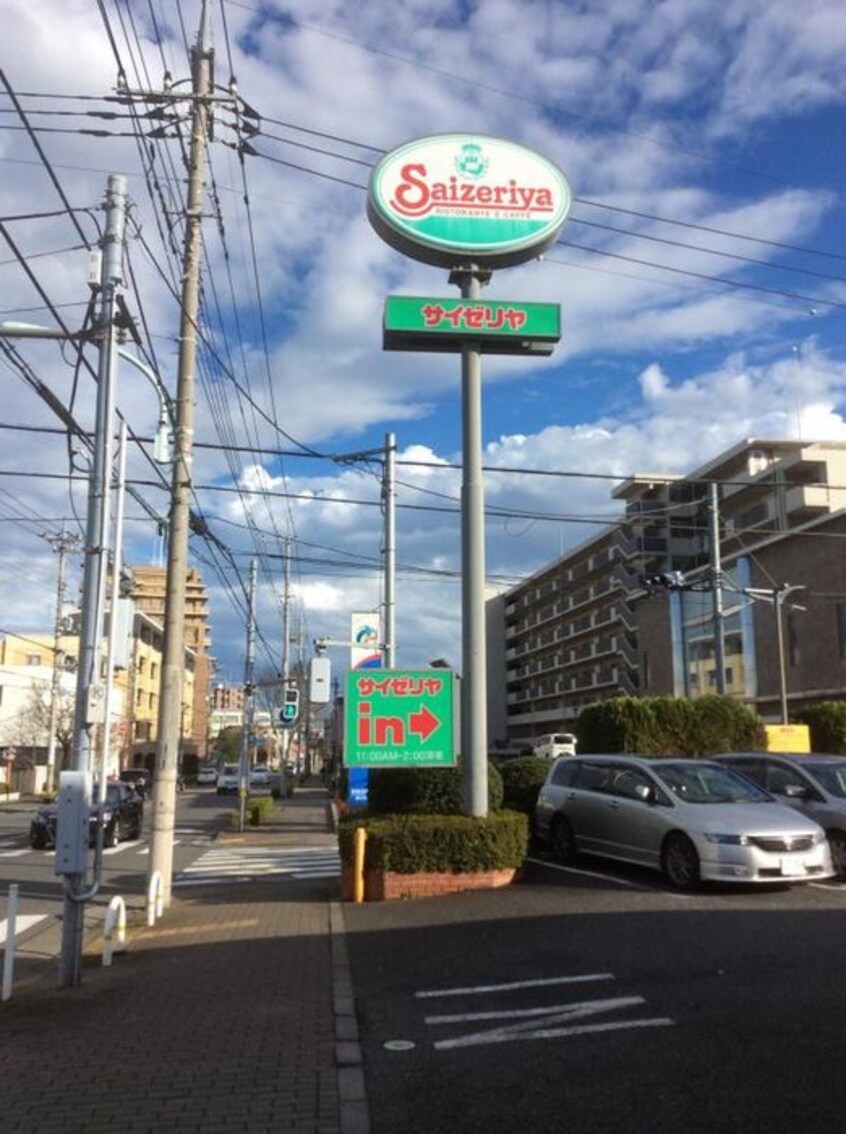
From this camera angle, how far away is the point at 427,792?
45.8 feet

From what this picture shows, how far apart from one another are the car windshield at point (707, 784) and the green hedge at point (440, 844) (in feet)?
6.56

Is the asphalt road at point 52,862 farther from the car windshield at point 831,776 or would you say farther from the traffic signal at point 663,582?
the traffic signal at point 663,582

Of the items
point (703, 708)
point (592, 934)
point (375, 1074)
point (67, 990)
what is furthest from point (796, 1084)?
point (703, 708)

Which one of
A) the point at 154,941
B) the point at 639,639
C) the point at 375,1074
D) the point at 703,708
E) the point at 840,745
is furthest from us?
the point at 639,639

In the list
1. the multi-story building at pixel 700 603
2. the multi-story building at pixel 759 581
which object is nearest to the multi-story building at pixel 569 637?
the multi-story building at pixel 700 603

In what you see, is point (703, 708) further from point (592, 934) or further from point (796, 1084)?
point (796, 1084)

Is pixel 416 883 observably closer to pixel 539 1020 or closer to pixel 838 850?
pixel 838 850

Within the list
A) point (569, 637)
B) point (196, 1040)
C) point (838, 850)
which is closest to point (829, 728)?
point (838, 850)

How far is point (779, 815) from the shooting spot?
1217 cm

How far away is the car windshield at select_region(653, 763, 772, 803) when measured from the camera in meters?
12.9

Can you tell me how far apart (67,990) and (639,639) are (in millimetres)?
69177

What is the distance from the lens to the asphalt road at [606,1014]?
522 centimetres

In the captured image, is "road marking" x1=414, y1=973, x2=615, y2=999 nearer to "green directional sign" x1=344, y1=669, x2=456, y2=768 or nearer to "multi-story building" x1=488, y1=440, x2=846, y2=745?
"green directional sign" x1=344, y1=669, x2=456, y2=768

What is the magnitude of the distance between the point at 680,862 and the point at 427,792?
3.45 metres
